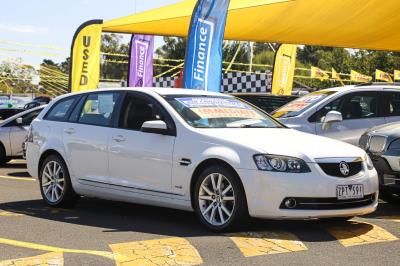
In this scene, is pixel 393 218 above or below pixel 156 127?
below

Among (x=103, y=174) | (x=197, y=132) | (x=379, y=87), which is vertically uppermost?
(x=379, y=87)

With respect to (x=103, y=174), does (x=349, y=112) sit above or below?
above

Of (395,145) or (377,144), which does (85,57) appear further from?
(395,145)

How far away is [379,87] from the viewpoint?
977cm

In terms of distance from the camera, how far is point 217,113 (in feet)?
22.0

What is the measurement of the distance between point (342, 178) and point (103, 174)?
8.87 ft

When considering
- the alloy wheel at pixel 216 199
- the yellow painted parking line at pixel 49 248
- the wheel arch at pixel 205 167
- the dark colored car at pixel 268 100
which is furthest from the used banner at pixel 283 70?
the yellow painted parking line at pixel 49 248

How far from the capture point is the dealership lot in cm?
502

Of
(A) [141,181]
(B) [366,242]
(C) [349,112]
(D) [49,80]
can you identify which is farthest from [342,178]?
(D) [49,80]

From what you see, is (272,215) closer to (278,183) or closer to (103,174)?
(278,183)

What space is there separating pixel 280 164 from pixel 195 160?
87 centimetres

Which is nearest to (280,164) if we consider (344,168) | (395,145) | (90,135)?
(344,168)

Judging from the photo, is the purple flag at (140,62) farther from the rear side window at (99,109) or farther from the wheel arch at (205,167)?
the wheel arch at (205,167)

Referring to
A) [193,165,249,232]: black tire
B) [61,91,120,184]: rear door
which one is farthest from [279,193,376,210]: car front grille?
[61,91,120,184]: rear door
